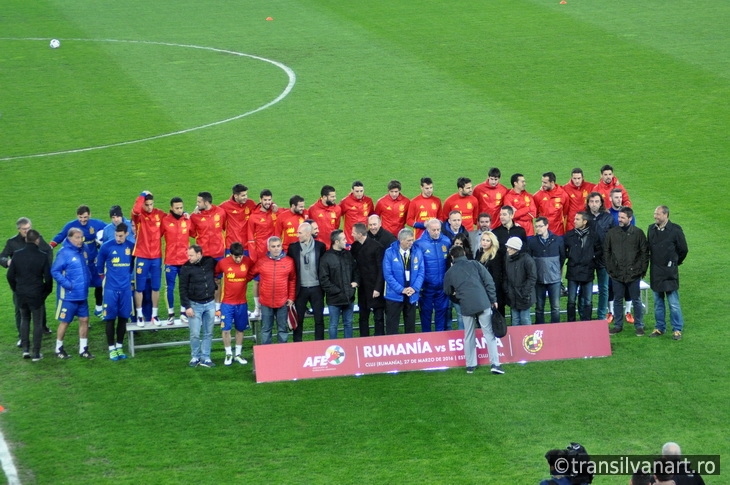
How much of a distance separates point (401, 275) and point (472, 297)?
119 cm

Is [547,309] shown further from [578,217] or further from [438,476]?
[438,476]

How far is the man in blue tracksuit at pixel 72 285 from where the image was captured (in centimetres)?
1502

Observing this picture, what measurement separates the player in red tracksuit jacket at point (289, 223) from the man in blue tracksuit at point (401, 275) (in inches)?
73.2

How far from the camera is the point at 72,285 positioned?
15070mm

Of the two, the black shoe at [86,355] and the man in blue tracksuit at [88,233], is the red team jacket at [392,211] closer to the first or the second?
the man in blue tracksuit at [88,233]

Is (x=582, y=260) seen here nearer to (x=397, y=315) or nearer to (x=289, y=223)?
(x=397, y=315)

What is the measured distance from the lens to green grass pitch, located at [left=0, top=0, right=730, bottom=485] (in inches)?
492

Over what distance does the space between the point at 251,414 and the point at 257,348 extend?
1230 millimetres

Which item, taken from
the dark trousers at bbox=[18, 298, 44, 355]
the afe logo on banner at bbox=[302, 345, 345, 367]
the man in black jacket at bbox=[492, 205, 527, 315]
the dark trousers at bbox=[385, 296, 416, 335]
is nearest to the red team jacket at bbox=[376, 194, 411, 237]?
the man in black jacket at bbox=[492, 205, 527, 315]

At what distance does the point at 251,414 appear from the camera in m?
13.3

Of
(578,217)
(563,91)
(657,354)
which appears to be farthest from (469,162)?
(657,354)

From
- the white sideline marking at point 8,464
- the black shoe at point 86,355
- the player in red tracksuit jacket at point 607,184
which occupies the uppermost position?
the player in red tracksuit jacket at point 607,184

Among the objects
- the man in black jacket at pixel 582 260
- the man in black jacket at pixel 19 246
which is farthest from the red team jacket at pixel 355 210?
the man in black jacket at pixel 19 246

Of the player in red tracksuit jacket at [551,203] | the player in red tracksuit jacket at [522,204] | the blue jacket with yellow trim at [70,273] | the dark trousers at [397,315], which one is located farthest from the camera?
the player in red tracksuit jacket at [551,203]
